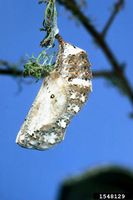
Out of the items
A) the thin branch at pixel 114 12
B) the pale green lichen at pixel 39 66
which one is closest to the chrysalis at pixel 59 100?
the pale green lichen at pixel 39 66

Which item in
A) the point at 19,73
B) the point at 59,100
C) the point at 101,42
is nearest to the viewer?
the point at 59,100

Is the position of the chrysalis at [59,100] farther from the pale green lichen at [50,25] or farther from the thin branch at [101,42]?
the thin branch at [101,42]

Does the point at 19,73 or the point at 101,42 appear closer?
the point at 19,73

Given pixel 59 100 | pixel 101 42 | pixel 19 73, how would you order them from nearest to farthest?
pixel 59 100 → pixel 19 73 → pixel 101 42

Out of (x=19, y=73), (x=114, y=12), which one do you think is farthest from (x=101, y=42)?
(x=19, y=73)

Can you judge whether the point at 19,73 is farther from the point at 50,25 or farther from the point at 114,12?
the point at 114,12

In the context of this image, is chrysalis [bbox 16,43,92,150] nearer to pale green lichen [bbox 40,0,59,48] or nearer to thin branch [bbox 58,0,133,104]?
pale green lichen [bbox 40,0,59,48]

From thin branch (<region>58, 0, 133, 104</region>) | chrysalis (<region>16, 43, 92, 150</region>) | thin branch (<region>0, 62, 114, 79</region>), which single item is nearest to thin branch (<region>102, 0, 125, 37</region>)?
thin branch (<region>58, 0, 133, 104</region>)
